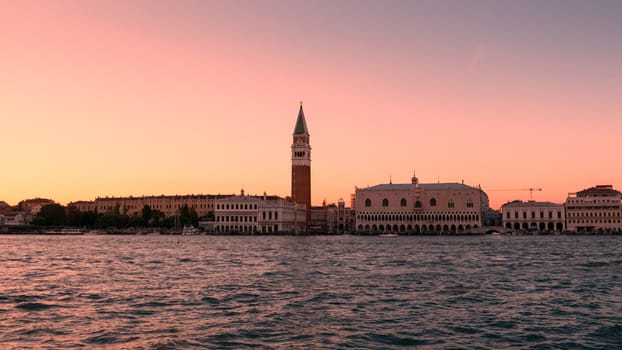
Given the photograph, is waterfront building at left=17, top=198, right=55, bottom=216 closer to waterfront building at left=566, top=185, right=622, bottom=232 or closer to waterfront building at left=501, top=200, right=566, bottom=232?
waterfront building at left=501, top=200, right=566, bottom=232

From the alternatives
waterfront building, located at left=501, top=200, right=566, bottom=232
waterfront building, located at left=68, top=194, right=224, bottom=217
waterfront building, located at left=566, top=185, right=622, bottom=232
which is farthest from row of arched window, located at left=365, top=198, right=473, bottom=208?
waterfront building, located at left=68, top=194, right=224, bottom=217

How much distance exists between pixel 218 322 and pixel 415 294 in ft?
26.7

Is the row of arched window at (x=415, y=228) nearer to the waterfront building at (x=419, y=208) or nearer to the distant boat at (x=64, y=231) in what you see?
the waterfront building at (x=419, y=208)

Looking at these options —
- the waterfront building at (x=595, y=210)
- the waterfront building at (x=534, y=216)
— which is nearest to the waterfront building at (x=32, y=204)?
the waterfront building at (x=534, y=216)

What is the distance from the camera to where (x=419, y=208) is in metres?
129

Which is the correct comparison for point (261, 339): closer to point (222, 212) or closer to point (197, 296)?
point (197, 296)

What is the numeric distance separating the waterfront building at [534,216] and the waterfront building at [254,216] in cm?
4052

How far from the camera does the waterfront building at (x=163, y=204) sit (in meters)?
141

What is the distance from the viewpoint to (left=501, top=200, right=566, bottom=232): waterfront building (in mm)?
122062

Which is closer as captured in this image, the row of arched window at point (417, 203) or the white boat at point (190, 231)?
the white boat at point (190, 231)

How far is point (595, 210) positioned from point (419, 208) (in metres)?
32.2

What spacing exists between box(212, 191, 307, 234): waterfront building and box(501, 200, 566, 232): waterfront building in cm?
4052

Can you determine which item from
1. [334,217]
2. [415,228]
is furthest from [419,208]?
[334,217]

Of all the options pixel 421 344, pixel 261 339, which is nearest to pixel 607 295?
pixel 421 344
